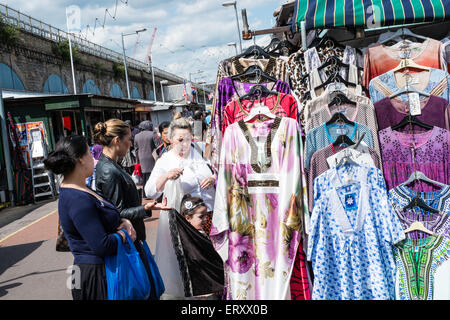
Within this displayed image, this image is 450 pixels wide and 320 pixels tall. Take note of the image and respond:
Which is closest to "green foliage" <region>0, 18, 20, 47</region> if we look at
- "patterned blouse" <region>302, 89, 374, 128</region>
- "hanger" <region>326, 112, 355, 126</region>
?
"patterned blouse" <region>302, 89, 374, 128</region>

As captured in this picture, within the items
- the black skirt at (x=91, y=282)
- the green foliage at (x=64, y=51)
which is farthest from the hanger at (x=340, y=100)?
Result: the green foliage at (x=64, y=51)

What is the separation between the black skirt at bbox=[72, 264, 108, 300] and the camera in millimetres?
2410

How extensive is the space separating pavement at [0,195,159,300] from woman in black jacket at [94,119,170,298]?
0.71 meters

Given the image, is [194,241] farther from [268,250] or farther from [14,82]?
[14,82]

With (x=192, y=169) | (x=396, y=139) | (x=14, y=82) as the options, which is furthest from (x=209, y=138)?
(x=14, y=82)

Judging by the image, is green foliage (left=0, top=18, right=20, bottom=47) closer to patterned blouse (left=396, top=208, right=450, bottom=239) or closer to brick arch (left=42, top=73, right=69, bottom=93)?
brick arch (left=42, top=73, right=69, bottom=93)

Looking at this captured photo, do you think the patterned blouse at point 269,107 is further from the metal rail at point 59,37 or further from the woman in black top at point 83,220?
the metal rail at point 59,37

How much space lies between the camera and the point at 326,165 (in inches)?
114
